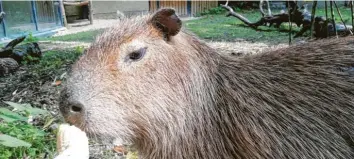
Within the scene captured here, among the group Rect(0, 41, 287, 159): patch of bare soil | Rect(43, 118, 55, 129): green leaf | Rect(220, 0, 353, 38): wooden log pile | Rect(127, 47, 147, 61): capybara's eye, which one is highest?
Rect(127, 47, 147, 61): capybara's eye

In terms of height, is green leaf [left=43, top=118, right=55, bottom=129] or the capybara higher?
the capybara

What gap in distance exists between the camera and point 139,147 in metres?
1.94

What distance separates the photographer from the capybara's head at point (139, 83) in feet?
5.59

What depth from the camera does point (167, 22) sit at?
1.88 m

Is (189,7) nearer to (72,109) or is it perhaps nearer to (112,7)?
(112,7)

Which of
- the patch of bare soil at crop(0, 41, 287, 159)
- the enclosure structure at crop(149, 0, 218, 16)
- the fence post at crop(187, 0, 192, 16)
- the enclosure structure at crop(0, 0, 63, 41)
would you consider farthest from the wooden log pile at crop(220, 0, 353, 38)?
the fence post at crop(187, 0, 192, 16)

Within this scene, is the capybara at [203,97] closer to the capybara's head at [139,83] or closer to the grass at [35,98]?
the capybara's head at [139,83]

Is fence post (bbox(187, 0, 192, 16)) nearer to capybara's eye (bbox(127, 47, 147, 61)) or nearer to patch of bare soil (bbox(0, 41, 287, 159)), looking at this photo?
patch of bare soil (bbox(0, 41, 287, 159))

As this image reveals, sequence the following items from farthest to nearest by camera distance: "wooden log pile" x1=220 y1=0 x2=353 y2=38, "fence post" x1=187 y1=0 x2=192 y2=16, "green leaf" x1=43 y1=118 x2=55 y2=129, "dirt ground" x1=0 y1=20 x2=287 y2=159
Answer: "fence post" x1=187 y1=0 x2=192 y2=16 → "wooden log pile" x1=220 y1=0 x2=353 y2=38 → "green leaf" x1=43 y1=118 x2=55 y2=129 → "dirt ground" x1=0 y1=20 x2=287 y2=159

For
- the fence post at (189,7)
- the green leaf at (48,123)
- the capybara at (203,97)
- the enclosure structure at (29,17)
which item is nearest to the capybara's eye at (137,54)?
the capybara at (203,97)

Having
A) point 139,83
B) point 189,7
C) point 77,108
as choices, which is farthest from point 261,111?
point 189,7

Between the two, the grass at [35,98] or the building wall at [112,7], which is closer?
the grass at [35,98]

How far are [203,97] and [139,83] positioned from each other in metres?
0.31

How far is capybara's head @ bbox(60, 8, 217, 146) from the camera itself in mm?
1705
